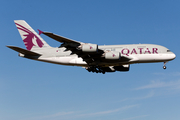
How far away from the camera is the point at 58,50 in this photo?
42.1 meters

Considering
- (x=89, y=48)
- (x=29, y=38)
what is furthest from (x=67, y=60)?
(x=29, y=38)

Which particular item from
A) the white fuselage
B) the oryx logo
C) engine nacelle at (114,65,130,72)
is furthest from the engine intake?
the oryx logo

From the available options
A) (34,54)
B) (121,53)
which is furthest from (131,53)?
(34,54)

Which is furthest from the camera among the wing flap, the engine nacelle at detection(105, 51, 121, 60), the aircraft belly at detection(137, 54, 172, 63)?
the aircraft belly at detection(137, 54, 172, 63)

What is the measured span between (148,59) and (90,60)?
8310mm

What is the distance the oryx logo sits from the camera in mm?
44250

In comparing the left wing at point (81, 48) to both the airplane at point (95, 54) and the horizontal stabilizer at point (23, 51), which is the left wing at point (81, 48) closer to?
the airplane at point (95, 54)

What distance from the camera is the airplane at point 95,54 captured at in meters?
37.2

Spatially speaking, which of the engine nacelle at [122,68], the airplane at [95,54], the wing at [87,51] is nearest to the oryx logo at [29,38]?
the airplane at [95,54]

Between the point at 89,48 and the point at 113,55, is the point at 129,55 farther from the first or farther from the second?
the point at 89,48

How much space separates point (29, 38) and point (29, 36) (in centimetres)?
39

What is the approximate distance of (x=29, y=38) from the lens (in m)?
44.9

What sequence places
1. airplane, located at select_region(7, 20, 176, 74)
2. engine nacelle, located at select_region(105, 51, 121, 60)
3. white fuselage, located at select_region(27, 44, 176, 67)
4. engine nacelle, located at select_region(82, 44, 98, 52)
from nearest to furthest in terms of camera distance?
engine nacelle, located at select_region(82, 44, 98, 52) < airplane, located at select_region(7, 20, 176, 74) < engine nacelle, located at select_region(105, 51, 121, 60) < white fuselage, located at select_region(27, 44, 176, 67)

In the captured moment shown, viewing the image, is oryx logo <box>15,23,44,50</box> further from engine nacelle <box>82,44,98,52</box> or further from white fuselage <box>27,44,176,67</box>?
engine nacelle <box>82,44,98,52</box>
